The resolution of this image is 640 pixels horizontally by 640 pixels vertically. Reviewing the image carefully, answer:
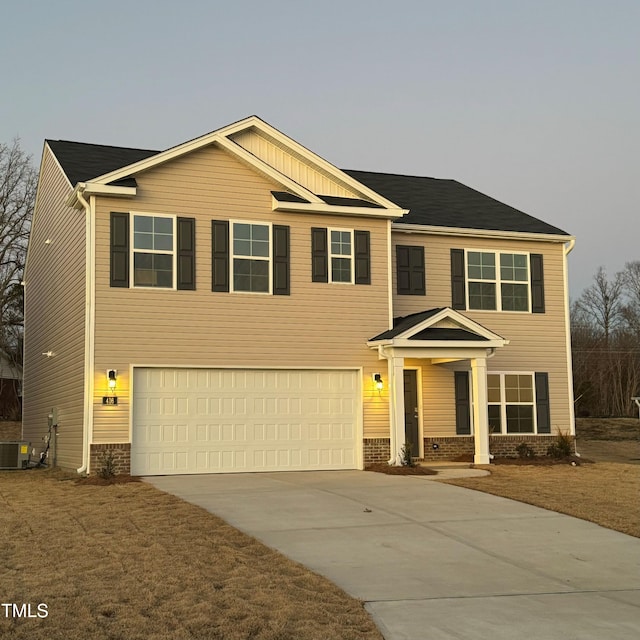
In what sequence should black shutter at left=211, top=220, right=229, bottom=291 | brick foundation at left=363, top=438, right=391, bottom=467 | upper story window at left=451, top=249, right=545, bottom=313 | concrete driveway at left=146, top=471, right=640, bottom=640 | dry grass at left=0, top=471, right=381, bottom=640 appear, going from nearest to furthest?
dry grass at left=0, top=471, right=381, bottom=640 < concrete driveway at left=146, top=471, right=640, bottom=640 < black shutter at left=211, top=220, right=229, bottom=291 < brick foundation at left=363, top=438, right=391, bottom=467 < upper story window at left=451, top=249, right=545, bottom=313

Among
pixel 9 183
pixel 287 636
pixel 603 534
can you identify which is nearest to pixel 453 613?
pixel 287 636

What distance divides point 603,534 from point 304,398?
329 inches

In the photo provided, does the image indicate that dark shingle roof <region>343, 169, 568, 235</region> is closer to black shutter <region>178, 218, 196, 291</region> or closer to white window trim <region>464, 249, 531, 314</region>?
white window trim <region>464, 249, 531, 314</region>

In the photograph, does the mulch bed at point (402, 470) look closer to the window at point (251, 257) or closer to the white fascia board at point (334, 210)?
the window at point (251, 257)

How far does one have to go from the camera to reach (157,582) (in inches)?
284

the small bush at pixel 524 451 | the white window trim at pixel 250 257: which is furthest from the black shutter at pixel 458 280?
the white window trim at pixel 250 257

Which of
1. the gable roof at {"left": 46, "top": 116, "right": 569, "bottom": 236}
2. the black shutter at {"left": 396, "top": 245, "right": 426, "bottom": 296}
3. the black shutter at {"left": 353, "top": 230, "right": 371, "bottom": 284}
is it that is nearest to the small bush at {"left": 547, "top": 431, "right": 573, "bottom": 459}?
the black shutter at {"left": 396, "top": 245, "right": 426, "bottom": 296}

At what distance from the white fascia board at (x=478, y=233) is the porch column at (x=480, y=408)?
11.3 ft

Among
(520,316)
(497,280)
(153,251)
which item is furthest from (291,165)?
(520,316)

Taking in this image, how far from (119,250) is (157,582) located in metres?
10.0

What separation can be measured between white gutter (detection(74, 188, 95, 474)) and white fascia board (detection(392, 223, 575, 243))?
22.8 ft

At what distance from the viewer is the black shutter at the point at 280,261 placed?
57.2ft

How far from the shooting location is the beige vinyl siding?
1808cm

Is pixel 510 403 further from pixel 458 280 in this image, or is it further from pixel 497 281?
pixel 458 280
